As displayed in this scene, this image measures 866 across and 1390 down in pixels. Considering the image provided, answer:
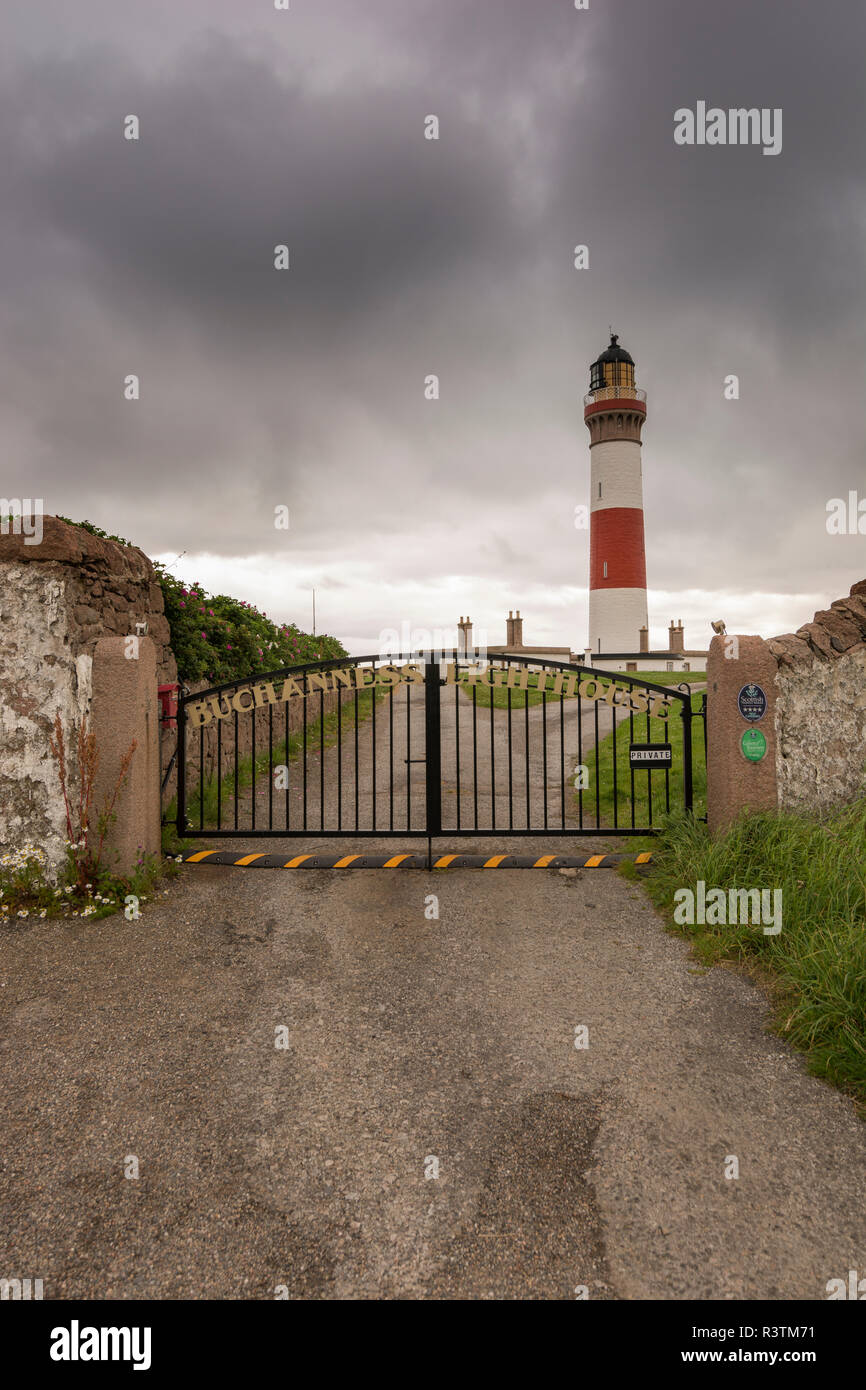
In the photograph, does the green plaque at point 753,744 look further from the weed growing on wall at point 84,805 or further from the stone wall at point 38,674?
the stone wall at point 38,674

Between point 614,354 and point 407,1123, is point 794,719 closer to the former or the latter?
point 407,1123

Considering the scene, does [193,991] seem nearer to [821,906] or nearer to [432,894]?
[432,894]

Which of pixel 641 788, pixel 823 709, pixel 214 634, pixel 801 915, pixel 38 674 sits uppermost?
pixel 214 634

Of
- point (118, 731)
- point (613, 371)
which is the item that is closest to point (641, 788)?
point (118, 731)

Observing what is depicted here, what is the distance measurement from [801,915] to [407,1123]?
3.11 m

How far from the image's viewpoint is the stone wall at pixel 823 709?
6613 millimetres

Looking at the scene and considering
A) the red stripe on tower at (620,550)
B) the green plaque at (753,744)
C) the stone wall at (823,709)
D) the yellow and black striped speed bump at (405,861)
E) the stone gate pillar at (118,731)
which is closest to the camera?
the stone gate pillar at (118,731)

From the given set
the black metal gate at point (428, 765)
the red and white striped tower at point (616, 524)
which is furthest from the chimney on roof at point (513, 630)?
the black metal gate at point (428, 765)

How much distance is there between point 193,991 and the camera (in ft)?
14.4

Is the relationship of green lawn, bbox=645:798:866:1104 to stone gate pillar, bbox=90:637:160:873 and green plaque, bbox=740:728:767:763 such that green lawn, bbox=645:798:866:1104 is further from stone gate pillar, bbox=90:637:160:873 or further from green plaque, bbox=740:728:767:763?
stone gate pillar, bbox=90:637:160:873

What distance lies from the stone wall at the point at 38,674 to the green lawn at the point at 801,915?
5024 millimetres

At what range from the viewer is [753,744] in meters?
6.32

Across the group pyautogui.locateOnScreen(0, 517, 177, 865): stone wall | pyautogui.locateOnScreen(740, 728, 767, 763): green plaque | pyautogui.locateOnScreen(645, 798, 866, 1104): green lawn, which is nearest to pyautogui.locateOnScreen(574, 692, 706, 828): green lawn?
pyautogui.locateOnScreen(740, 728, 767, 763): green plaque

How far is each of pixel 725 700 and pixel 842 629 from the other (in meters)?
1.69
